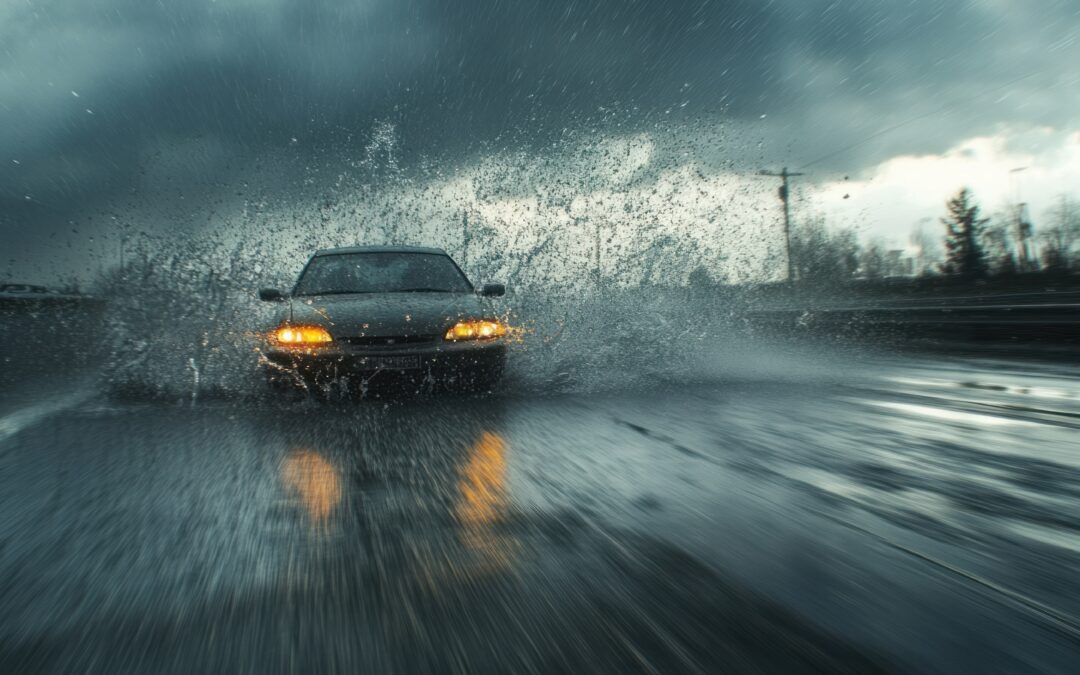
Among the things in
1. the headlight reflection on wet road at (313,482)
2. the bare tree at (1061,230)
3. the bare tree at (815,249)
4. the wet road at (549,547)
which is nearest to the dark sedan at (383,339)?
the wet road at (549,547)

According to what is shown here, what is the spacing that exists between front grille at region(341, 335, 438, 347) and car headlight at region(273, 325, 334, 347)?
0.63 ft

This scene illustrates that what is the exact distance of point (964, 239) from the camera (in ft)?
212

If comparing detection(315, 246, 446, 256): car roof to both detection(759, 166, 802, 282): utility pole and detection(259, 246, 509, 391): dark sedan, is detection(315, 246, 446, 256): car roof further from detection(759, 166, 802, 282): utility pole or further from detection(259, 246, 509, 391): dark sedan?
detection(759, 166, 802, 282): utility pole

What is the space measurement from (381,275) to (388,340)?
1825 mm

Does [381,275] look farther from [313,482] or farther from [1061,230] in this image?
[1061,230]

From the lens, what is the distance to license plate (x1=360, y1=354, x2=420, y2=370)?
316 inches

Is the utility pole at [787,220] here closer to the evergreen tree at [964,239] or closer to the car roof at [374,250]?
the evergreen tree at [964,239]

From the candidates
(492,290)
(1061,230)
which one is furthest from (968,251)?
(492,290)

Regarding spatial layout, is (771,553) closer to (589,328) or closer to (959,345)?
(589,328)

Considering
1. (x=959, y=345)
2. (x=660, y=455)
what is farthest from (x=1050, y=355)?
(x=660, y=455)

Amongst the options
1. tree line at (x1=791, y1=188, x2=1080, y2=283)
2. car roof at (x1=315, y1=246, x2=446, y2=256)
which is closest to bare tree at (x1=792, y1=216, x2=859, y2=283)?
tree line at (x1=791, y1=188, x2=1080, y2=283)

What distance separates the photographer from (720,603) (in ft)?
8.98

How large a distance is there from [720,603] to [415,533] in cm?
143

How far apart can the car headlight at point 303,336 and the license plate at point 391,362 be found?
15.3 inches
